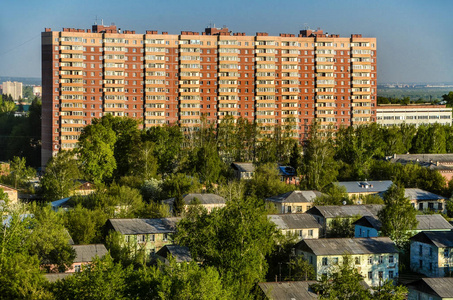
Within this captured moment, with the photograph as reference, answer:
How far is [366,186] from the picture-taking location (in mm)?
59250

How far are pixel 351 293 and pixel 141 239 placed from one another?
1538cm

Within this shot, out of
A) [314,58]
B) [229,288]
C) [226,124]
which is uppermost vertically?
[314,58]

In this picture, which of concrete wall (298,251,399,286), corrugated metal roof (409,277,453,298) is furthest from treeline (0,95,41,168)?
corrugated metal roof (409,277,453,298)

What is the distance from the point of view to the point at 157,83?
80.7 meters

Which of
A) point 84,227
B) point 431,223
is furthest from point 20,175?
point 431,223

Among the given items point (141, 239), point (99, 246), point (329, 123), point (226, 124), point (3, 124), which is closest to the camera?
point (99, 246)

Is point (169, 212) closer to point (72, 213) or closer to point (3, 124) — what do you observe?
point (72, 213)

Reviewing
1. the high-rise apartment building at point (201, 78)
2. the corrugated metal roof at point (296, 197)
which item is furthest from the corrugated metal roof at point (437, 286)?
the high-rise apartment building at point (201, 78)

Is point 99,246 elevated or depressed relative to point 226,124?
depressed

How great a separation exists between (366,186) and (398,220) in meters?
16.5

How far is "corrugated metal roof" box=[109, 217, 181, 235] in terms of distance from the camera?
41.3 meters

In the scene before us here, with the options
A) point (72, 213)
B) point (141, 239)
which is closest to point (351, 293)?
point (141, 239)

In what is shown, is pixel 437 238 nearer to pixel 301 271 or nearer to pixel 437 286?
pixel 437 286

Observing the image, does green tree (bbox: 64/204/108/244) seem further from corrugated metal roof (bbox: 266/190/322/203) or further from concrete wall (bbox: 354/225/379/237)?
corrugated metal roof (bbox: 266/190/322/203)
